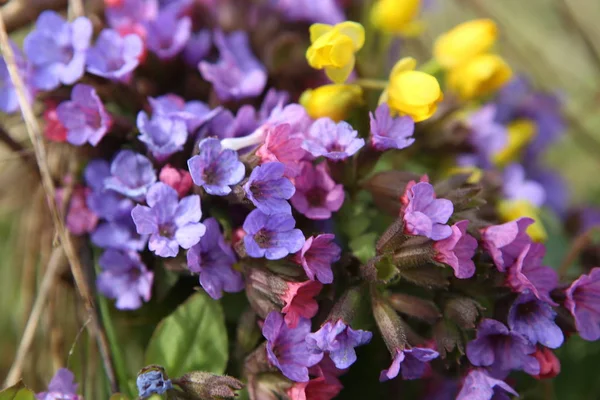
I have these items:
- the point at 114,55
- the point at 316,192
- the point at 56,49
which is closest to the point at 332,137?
the point at 316,192

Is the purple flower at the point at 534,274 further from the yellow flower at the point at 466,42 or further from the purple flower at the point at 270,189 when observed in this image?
the yellow flower at the point at 466,42

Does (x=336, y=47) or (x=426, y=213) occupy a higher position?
(x=336, y=47)

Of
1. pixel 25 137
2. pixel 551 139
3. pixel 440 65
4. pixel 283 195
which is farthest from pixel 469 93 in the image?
pixel 25 137

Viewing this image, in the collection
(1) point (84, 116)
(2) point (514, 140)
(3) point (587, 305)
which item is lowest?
(2) point (514, 140)

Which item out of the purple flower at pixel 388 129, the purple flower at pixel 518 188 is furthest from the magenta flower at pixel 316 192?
the purple flower at pixel 518 188

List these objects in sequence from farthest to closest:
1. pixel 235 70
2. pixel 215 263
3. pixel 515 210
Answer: pixel 515 210, pixel 235 70, pixel 215 263

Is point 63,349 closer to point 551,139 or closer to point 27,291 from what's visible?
point 27,291

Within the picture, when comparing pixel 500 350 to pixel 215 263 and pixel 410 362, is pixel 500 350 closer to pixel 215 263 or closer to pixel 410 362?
pixel 410 362
